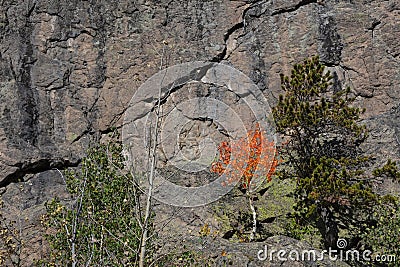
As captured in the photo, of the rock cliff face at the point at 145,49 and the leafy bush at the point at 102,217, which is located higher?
the rock cliff face at the point at 145,49

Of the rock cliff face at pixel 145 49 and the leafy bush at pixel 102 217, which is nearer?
the leafy bush at pixel 102 217

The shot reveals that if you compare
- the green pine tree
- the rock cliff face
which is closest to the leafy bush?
the green pine tree

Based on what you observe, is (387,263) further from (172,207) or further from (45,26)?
(45,26)

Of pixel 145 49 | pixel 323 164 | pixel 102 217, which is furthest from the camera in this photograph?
pixel 145 49

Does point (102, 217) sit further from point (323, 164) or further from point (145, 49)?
point (145, 49)

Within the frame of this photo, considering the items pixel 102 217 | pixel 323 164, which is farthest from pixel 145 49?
pixel 102 217

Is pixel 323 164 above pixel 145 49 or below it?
below

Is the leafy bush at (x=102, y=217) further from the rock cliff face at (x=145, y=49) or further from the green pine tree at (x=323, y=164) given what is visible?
the rock cliff face at (x=145, y=49)

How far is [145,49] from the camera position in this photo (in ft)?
65.7

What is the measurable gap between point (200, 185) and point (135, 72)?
5797mm

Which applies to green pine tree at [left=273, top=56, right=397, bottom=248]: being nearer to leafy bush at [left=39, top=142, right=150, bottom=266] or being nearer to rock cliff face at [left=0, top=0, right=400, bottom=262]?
leafy bush at [left=39, top=142, right=150, bottom=266]

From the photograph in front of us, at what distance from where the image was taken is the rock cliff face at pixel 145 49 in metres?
18.9

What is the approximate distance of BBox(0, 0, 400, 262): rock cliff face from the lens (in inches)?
745

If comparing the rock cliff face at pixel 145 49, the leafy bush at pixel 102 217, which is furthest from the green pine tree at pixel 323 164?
the rock cliff face at pixel 145 49
